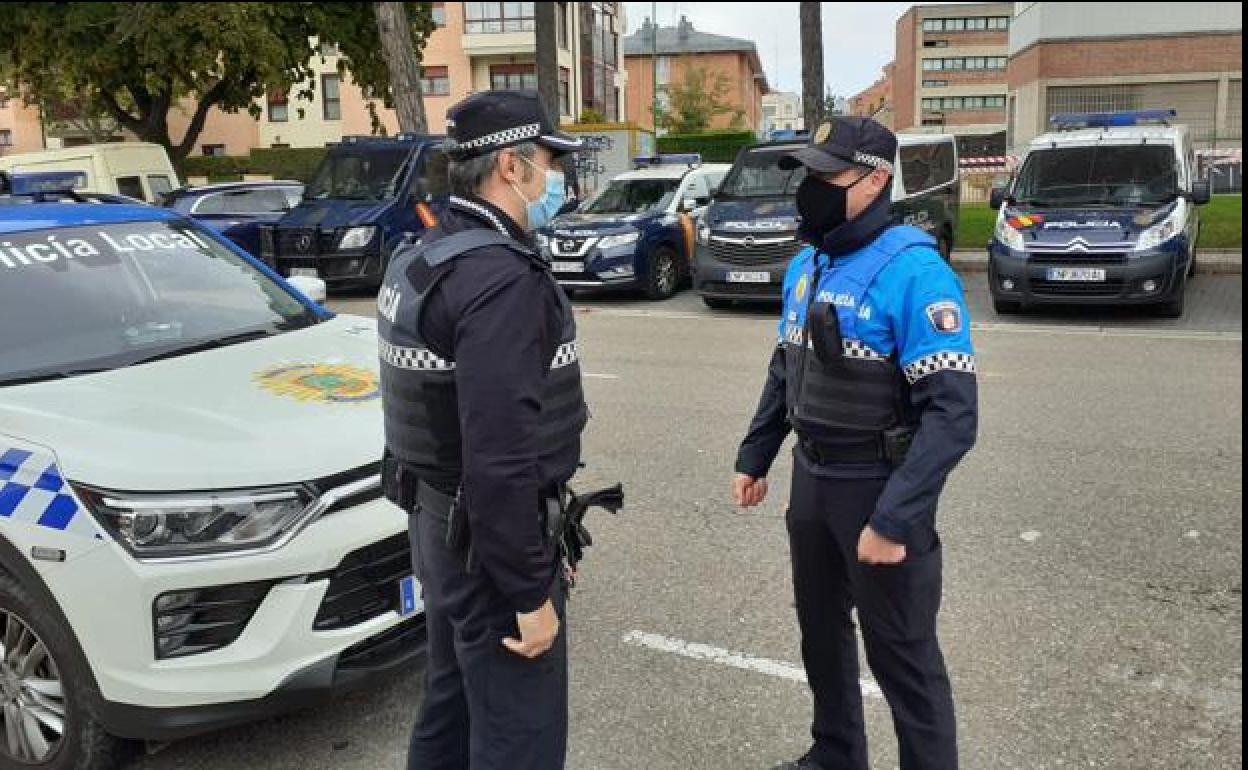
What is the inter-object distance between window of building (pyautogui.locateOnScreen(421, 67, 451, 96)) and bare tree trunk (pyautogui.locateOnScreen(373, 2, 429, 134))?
103ft

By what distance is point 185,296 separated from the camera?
4270mm

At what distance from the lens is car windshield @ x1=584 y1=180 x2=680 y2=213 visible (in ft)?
49.2

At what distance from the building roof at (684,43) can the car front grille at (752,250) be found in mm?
76390

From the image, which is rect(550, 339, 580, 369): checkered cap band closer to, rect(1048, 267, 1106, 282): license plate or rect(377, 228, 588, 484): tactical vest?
rect(377, 228, 588, 484): tactical vest

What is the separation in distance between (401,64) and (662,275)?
23.4 ft

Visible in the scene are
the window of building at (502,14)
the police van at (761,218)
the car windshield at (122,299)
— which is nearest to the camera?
the car windshield at (122,299)

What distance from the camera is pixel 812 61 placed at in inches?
709

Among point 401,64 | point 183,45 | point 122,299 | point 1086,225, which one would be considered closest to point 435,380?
point 122,299

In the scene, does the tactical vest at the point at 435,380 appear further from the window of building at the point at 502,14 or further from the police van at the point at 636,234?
the window of building at the point at 502,14

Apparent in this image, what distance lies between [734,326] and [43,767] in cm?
970

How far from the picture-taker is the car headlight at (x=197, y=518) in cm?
282

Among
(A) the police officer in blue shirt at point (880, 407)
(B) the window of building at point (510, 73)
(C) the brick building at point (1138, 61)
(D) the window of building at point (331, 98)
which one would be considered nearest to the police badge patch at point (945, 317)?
(A) the police officer in blue shirt at point (880, 407)

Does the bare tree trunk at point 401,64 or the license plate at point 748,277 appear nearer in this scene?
the license plate at point 748,277

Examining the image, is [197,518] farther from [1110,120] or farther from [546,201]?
[1110,120]
